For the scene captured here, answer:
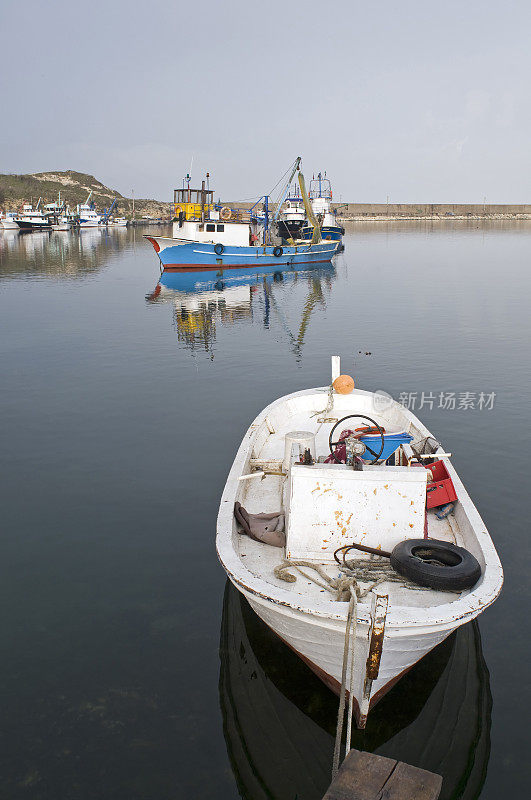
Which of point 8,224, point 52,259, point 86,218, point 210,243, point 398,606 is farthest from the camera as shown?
point 86,218

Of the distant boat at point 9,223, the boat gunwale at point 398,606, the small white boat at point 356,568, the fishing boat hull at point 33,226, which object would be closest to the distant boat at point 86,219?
the fishing boat hull at point 33,226

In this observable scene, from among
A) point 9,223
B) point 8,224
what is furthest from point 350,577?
point 8,224

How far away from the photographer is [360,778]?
448cm

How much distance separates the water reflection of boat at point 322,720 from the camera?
19.8 feet

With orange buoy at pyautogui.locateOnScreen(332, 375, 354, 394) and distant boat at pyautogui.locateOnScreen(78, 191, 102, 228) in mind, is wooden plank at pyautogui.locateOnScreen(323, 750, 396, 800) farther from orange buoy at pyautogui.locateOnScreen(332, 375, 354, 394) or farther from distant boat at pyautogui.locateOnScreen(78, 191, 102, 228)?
distant boat at pyautogui.locateOnScreen(78, 191, 102, 228)

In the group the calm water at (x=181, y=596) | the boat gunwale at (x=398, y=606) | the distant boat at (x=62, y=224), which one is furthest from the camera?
the distant boat at (x=62, y=224)

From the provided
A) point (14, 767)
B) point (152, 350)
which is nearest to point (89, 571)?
point (14, 767)

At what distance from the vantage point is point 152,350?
83.2 ft

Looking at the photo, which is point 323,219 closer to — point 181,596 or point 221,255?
point 221,255

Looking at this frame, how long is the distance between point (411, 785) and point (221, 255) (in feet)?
169

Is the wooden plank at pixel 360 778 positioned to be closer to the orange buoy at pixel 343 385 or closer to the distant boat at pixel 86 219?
the orange buoy at pixel 343 385

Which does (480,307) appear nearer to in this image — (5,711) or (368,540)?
(368,540)

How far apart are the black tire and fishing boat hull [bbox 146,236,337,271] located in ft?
146

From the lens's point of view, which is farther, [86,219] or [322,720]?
[86,219]
